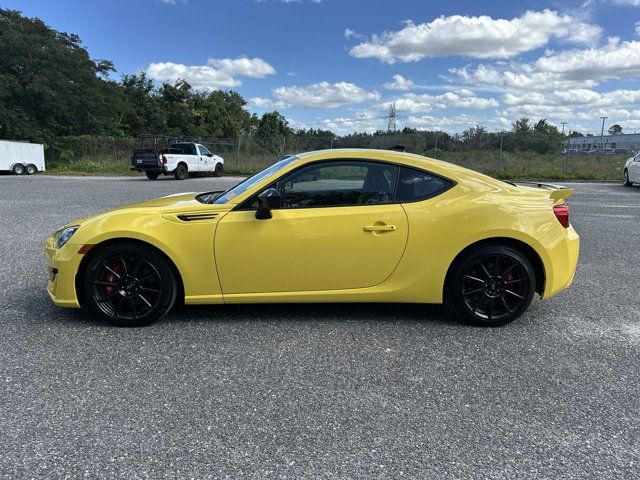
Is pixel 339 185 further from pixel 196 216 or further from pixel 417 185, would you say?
pixel 196 216

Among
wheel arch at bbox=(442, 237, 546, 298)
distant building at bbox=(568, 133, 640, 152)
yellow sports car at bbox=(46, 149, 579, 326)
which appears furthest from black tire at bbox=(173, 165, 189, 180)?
wheel arch at bbox=(442, 237, 546, 298)

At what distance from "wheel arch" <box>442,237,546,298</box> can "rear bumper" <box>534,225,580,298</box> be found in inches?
1.5

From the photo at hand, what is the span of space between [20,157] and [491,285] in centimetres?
3086

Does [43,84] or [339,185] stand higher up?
[43,84]

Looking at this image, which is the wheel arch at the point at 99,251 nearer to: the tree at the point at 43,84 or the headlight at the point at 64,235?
the headlight at the point at 64,235

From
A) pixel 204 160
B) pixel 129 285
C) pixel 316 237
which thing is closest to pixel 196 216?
→ pixel 129 285

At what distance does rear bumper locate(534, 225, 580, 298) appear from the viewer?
3.95 meters

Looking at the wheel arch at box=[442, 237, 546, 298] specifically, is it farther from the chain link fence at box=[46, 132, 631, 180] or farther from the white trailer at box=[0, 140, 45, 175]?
the white trailer at box=[0, 140, 45, 175]

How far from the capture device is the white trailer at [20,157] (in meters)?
27.1

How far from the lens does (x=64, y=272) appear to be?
3879mm

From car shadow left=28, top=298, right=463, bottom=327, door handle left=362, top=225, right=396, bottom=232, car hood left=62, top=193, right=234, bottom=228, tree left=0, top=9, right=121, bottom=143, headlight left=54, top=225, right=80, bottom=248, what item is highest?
tree left=0, top=9, right=121, bottom=143

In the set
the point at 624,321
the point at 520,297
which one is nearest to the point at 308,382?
the point at 520,297

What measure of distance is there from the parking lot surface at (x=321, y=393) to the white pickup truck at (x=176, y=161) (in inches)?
732

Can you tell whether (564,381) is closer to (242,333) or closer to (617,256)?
(242,333)
